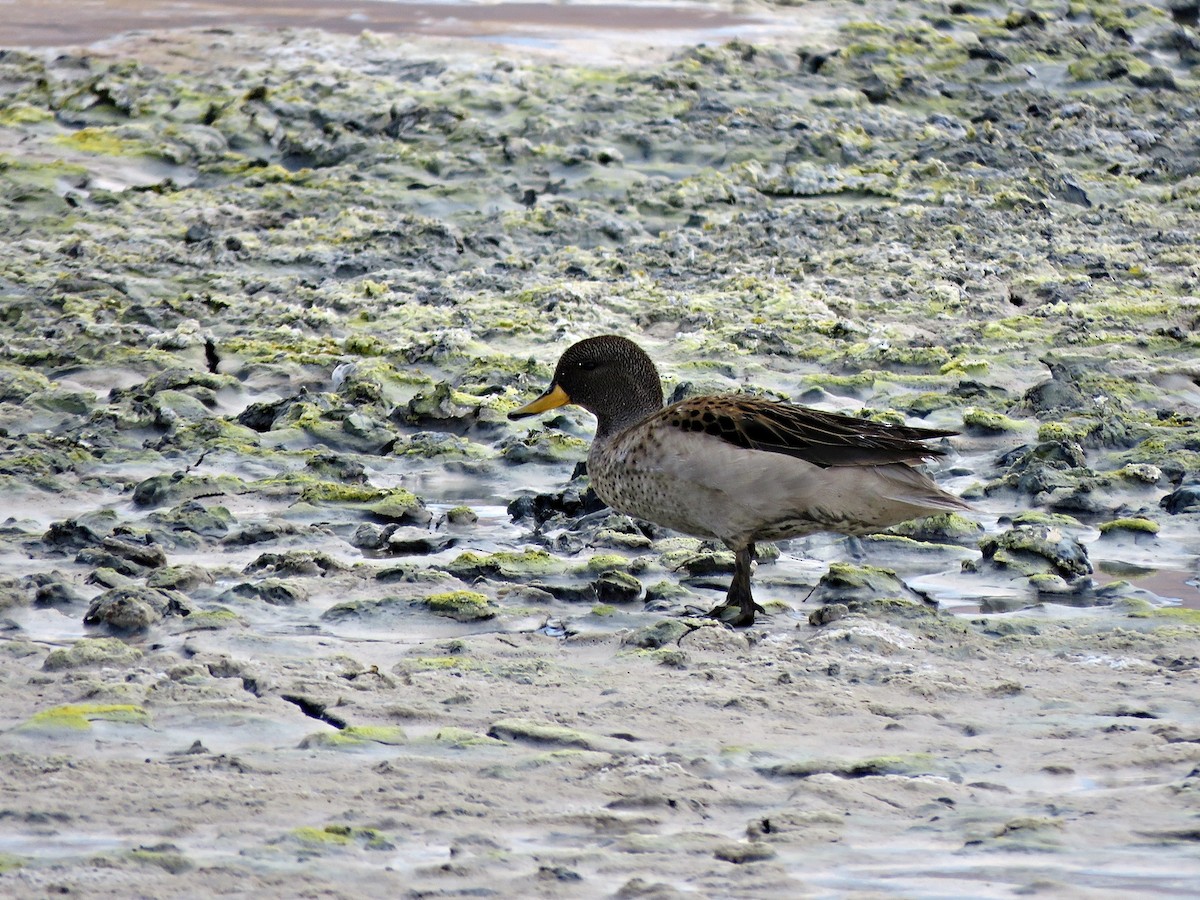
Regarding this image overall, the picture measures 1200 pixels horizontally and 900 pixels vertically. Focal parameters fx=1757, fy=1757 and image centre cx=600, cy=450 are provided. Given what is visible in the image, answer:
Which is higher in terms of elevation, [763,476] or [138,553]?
[763,476]

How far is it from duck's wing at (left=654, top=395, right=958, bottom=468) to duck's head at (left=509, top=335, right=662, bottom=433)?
579mm

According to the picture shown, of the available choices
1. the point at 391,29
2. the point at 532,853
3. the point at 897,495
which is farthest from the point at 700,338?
the point at 391,29

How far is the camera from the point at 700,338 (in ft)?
28.7

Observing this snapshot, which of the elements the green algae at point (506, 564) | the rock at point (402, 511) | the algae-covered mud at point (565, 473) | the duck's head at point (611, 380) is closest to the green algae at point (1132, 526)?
the algae-covered mud at point (565, 473)

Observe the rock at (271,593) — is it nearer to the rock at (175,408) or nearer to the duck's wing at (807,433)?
the duck's wing at (807,433)

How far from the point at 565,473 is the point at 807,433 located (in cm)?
175

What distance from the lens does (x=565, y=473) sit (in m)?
7.20

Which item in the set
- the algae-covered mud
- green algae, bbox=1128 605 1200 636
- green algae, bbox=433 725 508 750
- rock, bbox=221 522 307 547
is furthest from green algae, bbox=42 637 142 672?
green algae, bbox=1128 605 1200 636

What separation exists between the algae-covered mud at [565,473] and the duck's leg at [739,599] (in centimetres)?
11

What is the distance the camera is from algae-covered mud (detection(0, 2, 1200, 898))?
13.3 feet

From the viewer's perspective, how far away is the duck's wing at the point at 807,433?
220 inches

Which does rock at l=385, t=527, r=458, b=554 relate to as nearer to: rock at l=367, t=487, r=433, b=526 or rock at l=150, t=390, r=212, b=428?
rock at l=367, t=487, r=433, b=526

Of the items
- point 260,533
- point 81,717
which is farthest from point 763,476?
point 81,717

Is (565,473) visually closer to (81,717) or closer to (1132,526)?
(1132,526)
